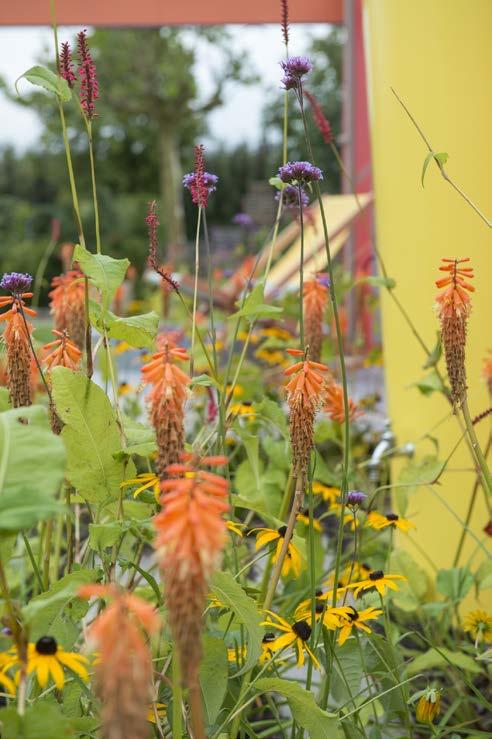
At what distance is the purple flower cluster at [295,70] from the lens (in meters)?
1.00

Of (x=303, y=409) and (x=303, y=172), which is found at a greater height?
(x=303, y=172)

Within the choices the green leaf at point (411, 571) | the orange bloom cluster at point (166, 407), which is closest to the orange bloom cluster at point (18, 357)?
the orange bloom cluster at point (166, 407)

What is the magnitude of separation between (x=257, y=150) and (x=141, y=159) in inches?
99.2

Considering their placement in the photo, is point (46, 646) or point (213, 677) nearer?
point (46, 646)

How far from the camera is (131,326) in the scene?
3.39ft

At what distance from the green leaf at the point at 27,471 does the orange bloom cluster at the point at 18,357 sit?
198mm

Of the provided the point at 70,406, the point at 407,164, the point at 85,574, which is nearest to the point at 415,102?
the point at 407,164

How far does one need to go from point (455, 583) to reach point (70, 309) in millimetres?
779

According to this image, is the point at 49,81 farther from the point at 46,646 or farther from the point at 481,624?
the point at 481,624

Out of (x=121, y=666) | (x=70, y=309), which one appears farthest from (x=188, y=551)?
(x=70, y=309)

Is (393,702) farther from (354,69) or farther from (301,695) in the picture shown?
(354,69)

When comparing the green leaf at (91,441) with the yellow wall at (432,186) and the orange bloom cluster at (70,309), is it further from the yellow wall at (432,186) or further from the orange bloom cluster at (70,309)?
the yellow wall at (432,186)

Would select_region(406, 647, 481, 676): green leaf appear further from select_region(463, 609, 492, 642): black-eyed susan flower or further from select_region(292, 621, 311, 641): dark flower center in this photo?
select_region(292, 621, 311, 641): dark flower center

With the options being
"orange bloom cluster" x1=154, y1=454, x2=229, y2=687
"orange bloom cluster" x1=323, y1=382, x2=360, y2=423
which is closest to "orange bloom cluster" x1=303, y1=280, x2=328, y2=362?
"orange bloom cluster" x1=323, y1=382, x2=360, y2=423
